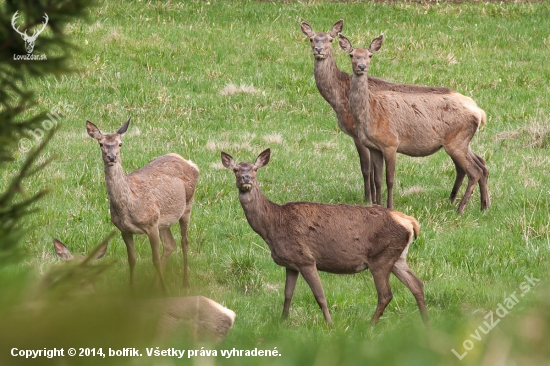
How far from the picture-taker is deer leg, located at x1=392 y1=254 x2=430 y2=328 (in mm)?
7719

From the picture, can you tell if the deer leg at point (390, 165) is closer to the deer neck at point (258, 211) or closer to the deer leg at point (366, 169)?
the deer leg at point (366, 169)

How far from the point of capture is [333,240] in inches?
309

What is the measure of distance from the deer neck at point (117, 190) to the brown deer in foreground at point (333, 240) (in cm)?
109

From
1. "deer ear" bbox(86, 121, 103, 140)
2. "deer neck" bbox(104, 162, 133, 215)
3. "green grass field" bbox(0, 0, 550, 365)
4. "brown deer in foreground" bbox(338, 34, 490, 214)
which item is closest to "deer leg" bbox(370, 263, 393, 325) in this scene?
"green grass field" bbox(0, 0, 550, 365)

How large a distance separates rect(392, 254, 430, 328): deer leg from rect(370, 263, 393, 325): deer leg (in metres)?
0.23

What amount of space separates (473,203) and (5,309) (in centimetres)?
980

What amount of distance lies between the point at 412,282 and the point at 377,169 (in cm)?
382

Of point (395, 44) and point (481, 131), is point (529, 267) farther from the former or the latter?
point (395, 44)

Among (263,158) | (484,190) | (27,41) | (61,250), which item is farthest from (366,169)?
(27,41)

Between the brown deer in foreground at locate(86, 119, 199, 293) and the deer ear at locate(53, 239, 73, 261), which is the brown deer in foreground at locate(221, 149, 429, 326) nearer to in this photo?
the brown deer in foreground at locate(86, 119, 199, 293)

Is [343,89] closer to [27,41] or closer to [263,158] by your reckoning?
[263,158]

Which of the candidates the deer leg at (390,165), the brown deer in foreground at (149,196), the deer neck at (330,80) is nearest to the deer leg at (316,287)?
the brown deer in foreground at (149,196)

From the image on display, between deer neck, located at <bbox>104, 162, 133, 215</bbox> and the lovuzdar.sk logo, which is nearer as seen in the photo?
the lovuzdar.sk logo

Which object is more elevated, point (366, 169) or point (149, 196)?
point (149, 196)
